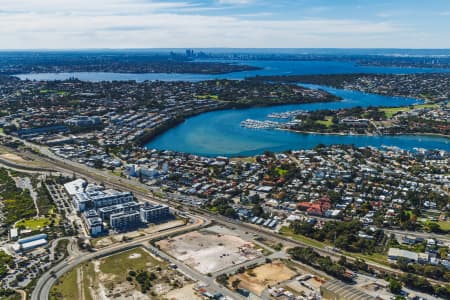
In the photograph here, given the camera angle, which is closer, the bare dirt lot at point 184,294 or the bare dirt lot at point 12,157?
the bare dirt lot at point 184,294

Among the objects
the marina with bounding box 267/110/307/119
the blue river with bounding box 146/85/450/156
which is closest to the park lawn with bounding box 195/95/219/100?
the blue river with bounding box 146/85/450/156

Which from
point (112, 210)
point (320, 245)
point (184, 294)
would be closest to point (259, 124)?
point (112, 210)

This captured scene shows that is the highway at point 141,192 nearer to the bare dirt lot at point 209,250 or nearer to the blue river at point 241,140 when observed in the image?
the bare dirt lot at point 209,250

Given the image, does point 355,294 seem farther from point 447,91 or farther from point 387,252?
point 447,91

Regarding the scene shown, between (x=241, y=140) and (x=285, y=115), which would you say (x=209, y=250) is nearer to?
(x=241, y=140)

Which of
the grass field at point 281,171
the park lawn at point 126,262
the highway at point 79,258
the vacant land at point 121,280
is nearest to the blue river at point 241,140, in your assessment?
the grass field at point 281,171

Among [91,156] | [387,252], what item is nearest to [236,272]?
[387,252]
